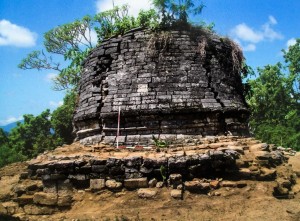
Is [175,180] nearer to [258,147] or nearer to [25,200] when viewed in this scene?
[258,147]

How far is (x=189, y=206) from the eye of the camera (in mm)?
4438

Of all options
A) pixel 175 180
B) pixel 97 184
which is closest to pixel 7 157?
pixel 97 184

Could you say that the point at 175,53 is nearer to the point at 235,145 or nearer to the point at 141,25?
the point at 141,25

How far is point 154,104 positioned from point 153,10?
3.26m

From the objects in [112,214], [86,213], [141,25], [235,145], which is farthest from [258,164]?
[141,25]

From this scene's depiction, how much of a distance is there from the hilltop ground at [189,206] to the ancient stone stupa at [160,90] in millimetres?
2834

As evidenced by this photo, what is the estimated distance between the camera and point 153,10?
915cm

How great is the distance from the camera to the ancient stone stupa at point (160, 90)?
301 inches

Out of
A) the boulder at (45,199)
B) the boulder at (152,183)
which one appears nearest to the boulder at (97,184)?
the boulder at (45,199)

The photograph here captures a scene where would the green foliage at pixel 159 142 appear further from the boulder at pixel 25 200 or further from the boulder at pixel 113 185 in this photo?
the boulder at pixel 25 200

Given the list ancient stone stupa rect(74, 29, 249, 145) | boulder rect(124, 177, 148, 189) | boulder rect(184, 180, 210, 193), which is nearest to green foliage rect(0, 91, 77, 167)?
ancient stone stupa rect(74, 29, 249, 145)

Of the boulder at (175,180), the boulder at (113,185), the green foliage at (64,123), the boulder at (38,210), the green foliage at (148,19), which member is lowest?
the boulder at (38,210)

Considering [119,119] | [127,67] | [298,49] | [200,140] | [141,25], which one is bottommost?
[200,140]

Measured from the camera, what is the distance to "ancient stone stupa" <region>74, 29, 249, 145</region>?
7.65 m
